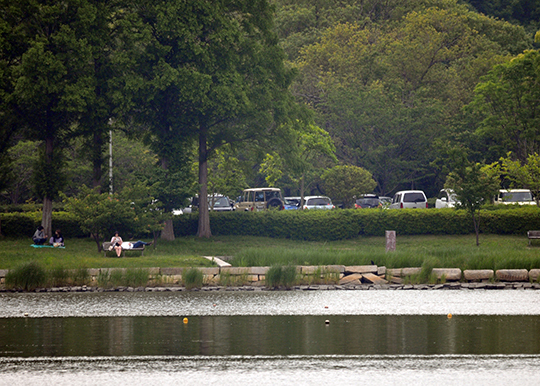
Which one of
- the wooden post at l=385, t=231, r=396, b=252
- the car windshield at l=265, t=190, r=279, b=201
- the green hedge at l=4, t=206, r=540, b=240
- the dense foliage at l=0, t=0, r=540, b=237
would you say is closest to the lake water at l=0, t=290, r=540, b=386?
the wooden post at l=385, t=231, r=396, b=252

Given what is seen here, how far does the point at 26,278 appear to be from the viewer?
68.4 ft

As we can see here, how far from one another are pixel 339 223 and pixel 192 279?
47.1 ft

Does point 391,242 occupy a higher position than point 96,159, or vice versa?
point 96,159

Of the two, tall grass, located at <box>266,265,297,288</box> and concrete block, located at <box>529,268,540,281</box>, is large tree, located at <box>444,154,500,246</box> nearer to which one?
concrete block, located at <box>529,268,540,281</box>

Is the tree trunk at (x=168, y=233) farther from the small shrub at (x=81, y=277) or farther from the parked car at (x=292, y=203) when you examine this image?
the parked car at (x=292, y=203)

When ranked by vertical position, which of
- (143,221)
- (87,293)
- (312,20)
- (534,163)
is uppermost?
(312,20)

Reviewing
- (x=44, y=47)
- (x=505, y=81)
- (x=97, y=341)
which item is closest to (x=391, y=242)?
(x=97, y=341)

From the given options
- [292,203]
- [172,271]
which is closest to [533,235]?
[172,271]

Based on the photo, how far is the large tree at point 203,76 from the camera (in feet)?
103

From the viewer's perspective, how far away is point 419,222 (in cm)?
3397

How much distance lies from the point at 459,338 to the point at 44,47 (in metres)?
25.0

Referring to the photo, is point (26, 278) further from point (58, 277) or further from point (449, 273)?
point (449, 273)

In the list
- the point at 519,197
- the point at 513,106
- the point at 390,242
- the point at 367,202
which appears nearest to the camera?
the point at 390,242

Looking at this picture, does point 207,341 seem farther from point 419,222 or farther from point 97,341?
point 419,222
